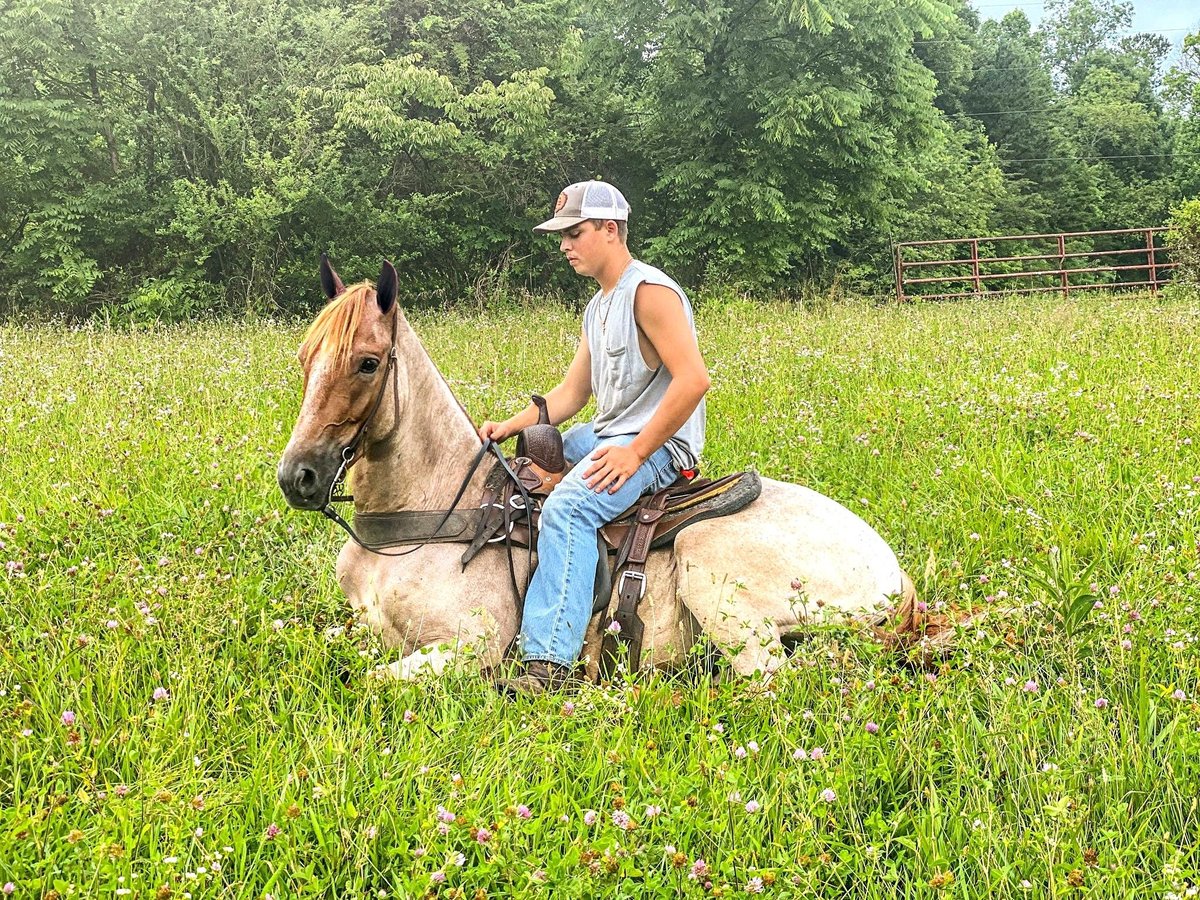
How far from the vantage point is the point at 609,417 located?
4.21m

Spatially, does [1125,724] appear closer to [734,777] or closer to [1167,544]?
[734,777]

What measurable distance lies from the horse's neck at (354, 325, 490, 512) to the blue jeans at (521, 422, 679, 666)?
0.47 meters

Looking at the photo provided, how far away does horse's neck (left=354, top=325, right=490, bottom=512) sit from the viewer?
3797 millimetres

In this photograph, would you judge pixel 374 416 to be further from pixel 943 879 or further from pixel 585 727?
pixel 943 879

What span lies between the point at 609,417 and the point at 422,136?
63.0 ft

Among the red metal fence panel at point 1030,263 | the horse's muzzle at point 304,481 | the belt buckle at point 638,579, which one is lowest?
the red metal fence panel at point 1030,263

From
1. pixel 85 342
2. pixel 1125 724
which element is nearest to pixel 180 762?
pixel 1125 724

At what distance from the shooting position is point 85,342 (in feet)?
36.6

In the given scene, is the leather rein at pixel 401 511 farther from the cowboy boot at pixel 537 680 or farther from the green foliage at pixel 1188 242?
the green foliage at pixel 1188 242

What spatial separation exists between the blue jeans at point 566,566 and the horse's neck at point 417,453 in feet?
1.53

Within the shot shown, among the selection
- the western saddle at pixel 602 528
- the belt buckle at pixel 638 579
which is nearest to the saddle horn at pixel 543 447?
the western saddle at pixel 602 528

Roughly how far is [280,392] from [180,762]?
572cm

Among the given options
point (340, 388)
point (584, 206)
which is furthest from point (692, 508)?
point (340, 388)

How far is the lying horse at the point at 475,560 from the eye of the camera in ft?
11.6
